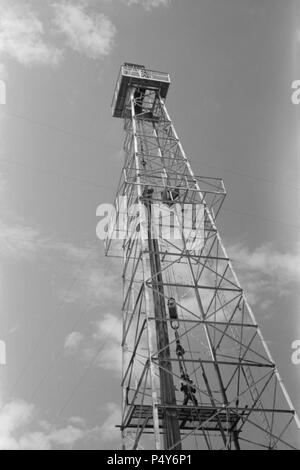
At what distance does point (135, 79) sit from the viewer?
30.1 metres

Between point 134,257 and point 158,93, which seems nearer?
point 134,257

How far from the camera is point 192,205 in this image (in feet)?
74.5

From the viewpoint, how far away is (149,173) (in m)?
24.0

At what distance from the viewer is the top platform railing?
3006 centimetres

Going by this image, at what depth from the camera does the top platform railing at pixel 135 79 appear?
30064 mm

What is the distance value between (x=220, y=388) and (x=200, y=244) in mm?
7277

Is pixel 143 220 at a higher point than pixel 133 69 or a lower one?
lower

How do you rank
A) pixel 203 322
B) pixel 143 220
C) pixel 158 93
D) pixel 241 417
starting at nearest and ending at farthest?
pixel 241 417 < pixel 203 322 < pixel 143 220 < pixel 158 93

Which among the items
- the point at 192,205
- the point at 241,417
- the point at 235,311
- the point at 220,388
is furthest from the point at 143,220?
the point at 241,417
